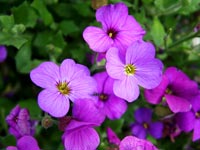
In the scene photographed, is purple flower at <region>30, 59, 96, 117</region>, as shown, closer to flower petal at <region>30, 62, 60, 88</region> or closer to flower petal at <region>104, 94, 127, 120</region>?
flower petal at <region>30, 62, 60, 88</region>

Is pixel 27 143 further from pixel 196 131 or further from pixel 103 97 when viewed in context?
pixel 196 131

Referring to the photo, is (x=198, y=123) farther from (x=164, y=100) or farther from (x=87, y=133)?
(x=87, y=133)

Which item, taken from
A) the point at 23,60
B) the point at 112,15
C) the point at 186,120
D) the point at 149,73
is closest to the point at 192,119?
the point at 186,120

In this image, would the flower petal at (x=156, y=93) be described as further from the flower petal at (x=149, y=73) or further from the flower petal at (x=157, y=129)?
the flower petal at (x=157, y=129)

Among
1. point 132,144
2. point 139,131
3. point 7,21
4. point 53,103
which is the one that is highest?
point 7,21

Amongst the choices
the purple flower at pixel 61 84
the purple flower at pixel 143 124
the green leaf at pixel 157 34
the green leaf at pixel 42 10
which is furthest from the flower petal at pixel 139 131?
the green leaf at pixel 42 10

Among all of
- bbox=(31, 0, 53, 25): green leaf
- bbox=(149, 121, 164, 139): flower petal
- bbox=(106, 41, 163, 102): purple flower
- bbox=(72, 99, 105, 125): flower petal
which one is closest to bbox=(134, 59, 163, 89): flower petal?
bbox=(106, 41, 163, 102): purple flower

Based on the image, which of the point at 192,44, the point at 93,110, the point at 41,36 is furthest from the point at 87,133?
the point at 192,44
